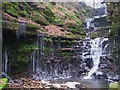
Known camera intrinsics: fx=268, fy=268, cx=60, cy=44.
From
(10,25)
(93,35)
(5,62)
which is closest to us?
(5,62)

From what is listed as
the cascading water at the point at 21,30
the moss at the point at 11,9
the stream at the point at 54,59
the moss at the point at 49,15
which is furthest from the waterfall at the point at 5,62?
the moss at the point at 49,15

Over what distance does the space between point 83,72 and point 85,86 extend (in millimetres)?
315

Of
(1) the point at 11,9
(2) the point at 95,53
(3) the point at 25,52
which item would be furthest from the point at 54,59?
(1) the point at 11,9

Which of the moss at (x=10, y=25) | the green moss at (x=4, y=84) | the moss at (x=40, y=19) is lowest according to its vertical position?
the green moss at (x=4, y=84)

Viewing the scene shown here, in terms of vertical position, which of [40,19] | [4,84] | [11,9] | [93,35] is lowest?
[4,84]

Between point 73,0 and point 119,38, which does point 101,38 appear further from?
point 73,0

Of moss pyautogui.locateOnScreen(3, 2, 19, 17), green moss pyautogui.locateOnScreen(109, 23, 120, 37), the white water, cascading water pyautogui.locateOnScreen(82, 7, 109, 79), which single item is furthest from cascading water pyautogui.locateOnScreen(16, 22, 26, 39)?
green moss pyautogui.locateOnScreen(109, 23, 120, 37)

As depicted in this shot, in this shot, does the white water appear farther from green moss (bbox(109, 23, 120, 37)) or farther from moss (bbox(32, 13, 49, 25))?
moss (bbox(32, 13, 49, 25))

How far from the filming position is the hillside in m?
4.91

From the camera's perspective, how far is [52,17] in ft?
16.7

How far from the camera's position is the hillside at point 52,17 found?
4.91m

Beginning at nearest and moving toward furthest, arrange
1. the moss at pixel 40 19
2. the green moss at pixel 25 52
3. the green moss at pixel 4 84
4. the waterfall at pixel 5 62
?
the green moss at pixel 4 84, the waterfall at pixel 5 62, the green moss at pixel 25 52, the moss at pixel 40 19

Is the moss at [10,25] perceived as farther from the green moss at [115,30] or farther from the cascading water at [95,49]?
the green moss at [115,30]

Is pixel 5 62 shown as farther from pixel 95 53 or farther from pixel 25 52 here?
pixel 95 53
